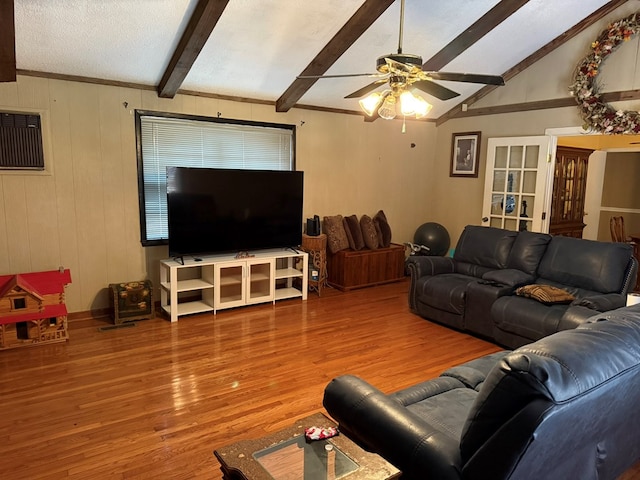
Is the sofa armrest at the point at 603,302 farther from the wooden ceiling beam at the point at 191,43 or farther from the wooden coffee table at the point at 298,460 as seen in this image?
the wooden ceiling beam at the point at 191,43

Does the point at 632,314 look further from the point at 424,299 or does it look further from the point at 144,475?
the point at 424,299

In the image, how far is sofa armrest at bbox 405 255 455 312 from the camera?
4727 millimetres

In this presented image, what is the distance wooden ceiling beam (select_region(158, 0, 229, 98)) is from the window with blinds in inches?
14.5

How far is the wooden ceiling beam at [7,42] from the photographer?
3115 mm

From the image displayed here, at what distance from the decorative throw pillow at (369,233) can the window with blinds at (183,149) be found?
1517 millimetres

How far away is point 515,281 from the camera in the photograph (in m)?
4.07

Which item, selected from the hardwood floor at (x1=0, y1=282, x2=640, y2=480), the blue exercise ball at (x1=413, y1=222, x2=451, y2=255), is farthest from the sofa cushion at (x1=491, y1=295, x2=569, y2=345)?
the blue exercise ball at (x1=413, y1=222, x2=451, y2=255)

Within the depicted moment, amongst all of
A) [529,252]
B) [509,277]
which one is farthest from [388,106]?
[529,252]

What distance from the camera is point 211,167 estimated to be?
201 inches

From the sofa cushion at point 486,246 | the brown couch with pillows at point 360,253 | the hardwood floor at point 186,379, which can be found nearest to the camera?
the hardwood floor at point 186,379

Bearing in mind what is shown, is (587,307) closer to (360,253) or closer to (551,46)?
(360,253)

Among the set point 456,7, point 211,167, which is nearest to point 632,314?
point 456,7

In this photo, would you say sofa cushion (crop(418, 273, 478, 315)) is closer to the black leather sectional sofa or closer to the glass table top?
the black leather sectional sofa

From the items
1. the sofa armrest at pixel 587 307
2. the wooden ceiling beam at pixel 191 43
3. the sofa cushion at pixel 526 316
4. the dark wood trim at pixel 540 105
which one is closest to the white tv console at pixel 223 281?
the wooden ceiling beam at pixel 191 43
